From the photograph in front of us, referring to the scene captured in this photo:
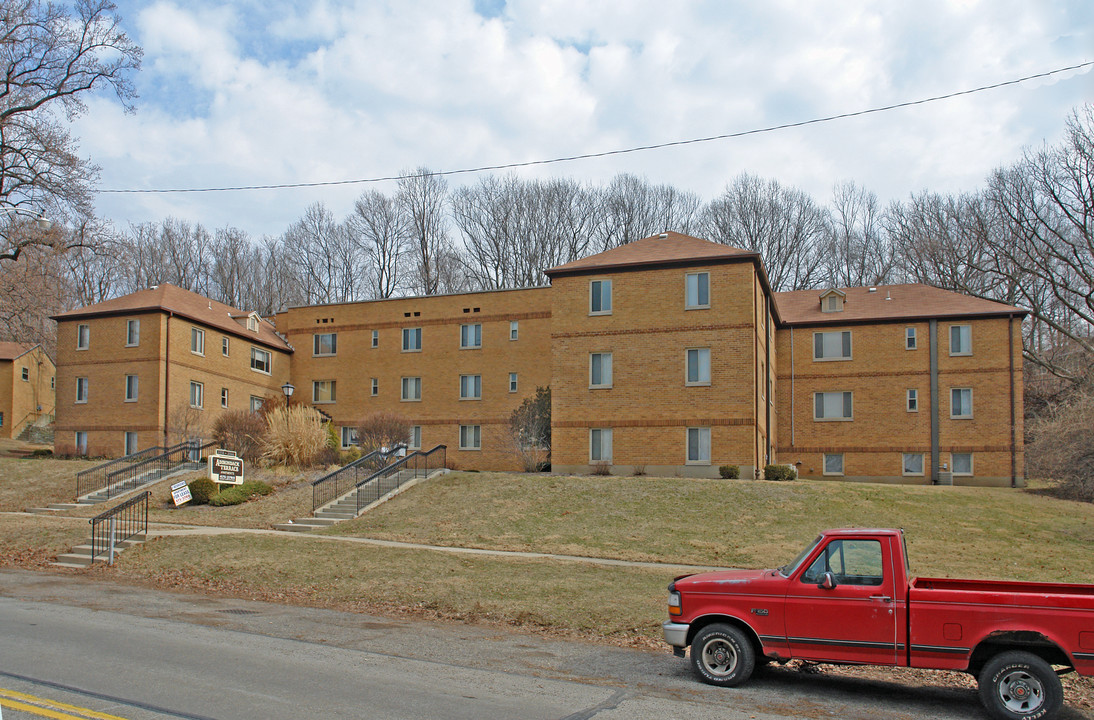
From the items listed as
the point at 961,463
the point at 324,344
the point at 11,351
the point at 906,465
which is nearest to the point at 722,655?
the point at 906,465

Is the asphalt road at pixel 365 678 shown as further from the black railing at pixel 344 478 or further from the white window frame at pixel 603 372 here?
the white window frame at pixel 603 372

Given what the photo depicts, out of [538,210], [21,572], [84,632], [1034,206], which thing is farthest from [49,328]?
[1034,206]

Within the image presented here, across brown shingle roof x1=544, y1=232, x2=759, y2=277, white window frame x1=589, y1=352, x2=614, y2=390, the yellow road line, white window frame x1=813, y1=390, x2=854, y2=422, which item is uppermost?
brown shingle roof x1=544, y1=232, x2=759, y2=277

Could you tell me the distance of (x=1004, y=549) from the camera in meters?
20.2

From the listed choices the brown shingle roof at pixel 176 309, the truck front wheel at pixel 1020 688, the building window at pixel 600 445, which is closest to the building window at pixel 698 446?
the building window at pixel 600 445

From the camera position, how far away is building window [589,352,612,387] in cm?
3225

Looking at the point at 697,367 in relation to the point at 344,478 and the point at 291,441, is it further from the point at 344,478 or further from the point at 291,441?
the point at 291,441

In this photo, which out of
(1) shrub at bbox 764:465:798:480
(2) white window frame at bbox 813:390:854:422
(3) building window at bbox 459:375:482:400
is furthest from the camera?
(3) building window at bbox 459:375:482:400

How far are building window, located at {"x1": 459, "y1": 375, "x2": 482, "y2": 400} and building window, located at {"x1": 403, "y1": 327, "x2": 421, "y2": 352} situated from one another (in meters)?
3.16

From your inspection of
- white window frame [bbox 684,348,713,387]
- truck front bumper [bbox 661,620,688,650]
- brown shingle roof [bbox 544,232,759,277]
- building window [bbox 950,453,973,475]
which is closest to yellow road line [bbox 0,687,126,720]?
truck front bumper [bbox 661,620,688,650]

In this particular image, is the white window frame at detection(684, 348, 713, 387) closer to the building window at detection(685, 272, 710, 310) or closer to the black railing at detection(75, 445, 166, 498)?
the building window at detection(685, 272, 710, 310)

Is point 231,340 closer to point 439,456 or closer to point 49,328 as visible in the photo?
point 439,456

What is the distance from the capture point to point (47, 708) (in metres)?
7.29

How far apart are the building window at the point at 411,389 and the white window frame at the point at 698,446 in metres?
17.0
